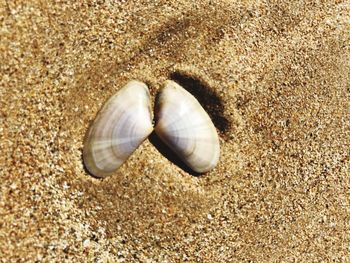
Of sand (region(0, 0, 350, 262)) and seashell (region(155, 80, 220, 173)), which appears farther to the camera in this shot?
seashell (region(155, 80, 220, 173))

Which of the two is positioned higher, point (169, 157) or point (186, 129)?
point (186, 129)

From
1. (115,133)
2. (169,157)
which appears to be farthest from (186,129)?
(115,133)

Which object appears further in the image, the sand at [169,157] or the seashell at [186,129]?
the seashell at [186,129]

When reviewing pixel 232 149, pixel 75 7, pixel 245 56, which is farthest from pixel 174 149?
pixel 75 7

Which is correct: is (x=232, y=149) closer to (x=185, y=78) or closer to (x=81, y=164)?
(x=185, y=78)

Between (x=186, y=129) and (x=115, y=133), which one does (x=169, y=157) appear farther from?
(x=115, y=133)
